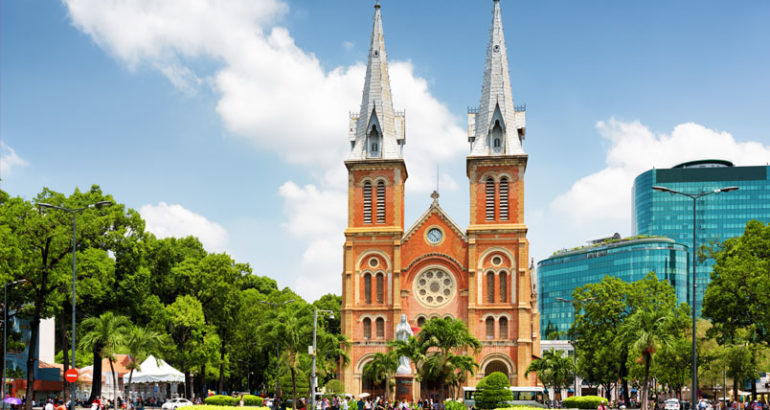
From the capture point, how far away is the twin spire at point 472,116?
250ft

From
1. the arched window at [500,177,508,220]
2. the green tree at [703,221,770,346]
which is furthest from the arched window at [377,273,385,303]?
the green tree at [703,221,770,346]

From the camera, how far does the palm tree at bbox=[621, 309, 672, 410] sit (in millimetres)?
39469

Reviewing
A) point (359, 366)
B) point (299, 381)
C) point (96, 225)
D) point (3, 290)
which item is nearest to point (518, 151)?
point (359, 366)

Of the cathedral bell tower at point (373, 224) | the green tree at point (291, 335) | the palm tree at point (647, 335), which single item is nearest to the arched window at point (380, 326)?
the cathedral bell tower at point (373, 224)

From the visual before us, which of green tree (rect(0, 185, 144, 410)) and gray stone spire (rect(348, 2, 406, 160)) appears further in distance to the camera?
gray stone spire (rect(348, 2, 406, 160))

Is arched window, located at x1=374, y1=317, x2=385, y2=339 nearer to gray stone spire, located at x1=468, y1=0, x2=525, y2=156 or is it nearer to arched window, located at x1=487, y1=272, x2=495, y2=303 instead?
arched window, located at x1=487, y1=272, x2=495, y2=303

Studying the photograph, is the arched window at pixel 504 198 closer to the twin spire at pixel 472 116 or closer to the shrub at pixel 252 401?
the twin spire at pixel 472 116

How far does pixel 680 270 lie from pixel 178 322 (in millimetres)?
105344

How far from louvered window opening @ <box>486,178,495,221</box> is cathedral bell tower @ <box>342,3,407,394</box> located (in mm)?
7885

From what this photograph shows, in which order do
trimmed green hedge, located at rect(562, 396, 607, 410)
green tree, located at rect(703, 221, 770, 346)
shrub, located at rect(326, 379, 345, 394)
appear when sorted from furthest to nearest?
shrub, located at rect(326, 379, 345, 394) < trimmed green hedge, located at rect(562, 396, 607, 410) < green tree, located at rect(703, 221, 770, 346)

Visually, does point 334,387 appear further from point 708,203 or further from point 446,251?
point 708,203

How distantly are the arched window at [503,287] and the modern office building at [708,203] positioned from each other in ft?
283

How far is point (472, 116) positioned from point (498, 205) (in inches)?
383

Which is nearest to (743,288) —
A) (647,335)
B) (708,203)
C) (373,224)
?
(647,335)
